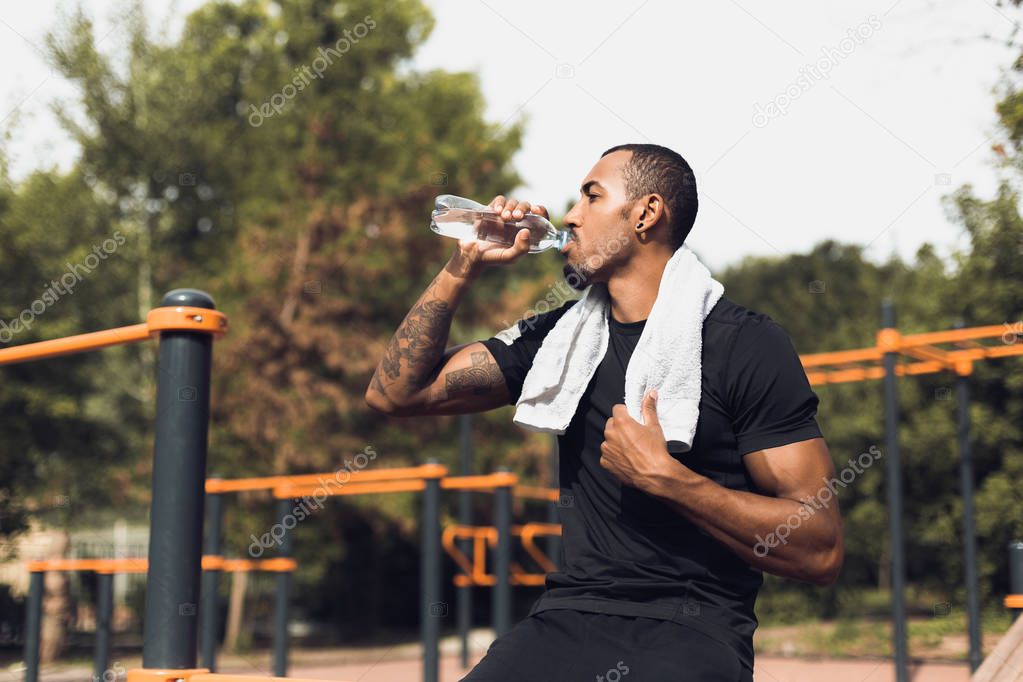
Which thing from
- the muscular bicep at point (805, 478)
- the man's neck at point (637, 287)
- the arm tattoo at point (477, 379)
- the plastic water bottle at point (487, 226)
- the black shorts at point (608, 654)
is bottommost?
the black shorts at point (608, 654)

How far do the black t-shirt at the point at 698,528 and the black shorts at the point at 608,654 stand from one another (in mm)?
31

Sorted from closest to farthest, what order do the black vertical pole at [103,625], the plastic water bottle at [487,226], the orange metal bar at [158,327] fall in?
1. the orange metal bar at [158,327]
2. the plastic water bottle at [487,226]
3. the black vertical pole at [103,625]

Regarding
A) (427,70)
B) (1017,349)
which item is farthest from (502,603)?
(427,70)

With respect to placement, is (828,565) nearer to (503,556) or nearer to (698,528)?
(698,528)

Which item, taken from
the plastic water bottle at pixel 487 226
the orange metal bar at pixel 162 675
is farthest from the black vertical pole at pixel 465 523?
the orange metal bar at pixel 162 675

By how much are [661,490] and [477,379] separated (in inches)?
27.5

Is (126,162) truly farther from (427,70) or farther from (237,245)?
(427,70)

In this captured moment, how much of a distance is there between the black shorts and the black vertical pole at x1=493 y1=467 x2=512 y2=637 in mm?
5305

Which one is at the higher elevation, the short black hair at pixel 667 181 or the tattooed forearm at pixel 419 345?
the short black hair at pixel 667 181

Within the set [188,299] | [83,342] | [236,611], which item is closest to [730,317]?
[188,299]

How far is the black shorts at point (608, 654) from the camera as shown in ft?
6.28

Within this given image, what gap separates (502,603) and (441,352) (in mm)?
5325

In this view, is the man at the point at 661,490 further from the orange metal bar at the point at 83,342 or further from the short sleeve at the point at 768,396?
the orange metal bar at the point at 83,342

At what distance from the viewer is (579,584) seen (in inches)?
83.9
